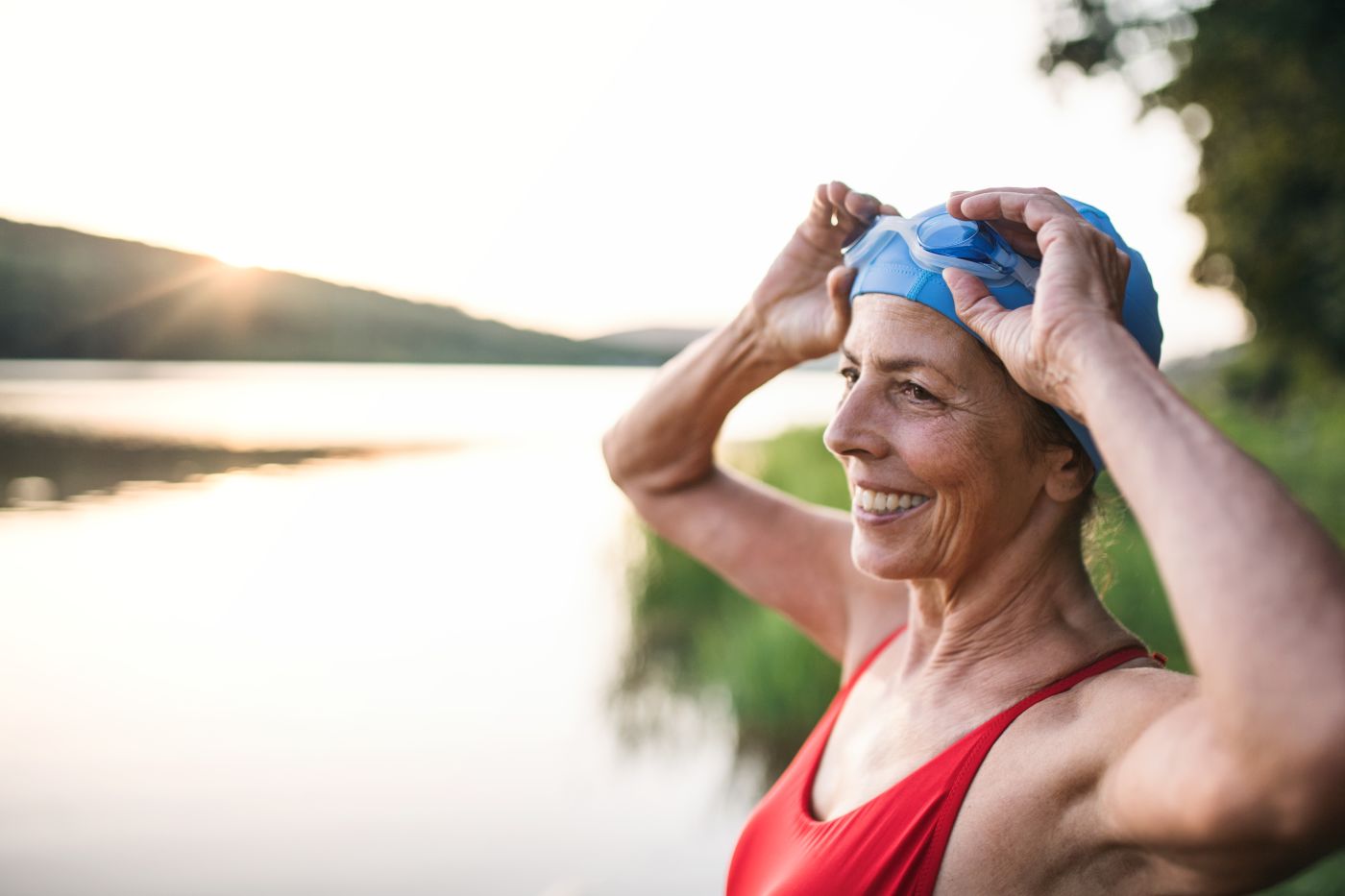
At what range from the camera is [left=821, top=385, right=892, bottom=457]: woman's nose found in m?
1.68

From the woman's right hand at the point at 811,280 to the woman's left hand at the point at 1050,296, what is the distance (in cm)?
46

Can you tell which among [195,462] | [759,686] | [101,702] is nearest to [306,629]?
[101,702]

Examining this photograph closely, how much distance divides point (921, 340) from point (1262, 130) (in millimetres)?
11863

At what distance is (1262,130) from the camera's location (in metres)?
11.4

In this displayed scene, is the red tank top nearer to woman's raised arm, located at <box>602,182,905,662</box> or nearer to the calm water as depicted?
woman's raised arm, located at <box>602,182,905,662</box>

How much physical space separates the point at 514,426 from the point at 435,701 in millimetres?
35205

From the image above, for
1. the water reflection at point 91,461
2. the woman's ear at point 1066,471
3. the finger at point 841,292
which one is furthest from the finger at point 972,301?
the water reflection at point 91,461

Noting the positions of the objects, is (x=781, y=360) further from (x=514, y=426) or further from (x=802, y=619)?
(x=514, y=426)

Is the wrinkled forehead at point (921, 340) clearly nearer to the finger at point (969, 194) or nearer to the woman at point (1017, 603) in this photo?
the woman at point (1017, 603)

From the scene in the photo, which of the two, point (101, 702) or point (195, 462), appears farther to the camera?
point (195, 462)

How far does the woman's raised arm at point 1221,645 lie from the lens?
36.4 inches

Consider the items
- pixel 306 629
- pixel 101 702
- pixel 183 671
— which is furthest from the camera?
pixel 306 629

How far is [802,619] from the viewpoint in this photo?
2.31 meters

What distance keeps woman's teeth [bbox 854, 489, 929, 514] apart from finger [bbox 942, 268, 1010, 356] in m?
0.29
